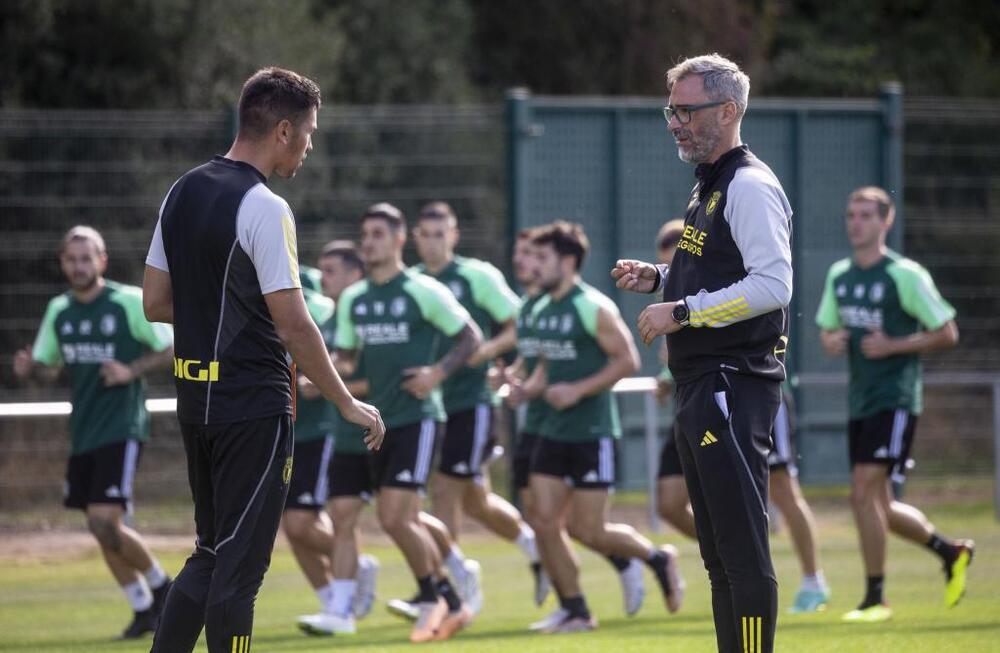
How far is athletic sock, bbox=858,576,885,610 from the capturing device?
9.78 metres

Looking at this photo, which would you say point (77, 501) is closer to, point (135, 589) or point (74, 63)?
point (135, 589)

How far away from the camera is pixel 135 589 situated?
1007cm

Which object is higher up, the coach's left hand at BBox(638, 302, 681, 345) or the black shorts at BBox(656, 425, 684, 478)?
the coach's left hand at BBox(638, 302, 681, 345)

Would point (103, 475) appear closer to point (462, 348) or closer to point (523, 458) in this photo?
point (462, 348)

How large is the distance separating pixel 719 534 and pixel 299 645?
154 inches

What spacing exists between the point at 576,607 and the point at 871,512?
1.93 m

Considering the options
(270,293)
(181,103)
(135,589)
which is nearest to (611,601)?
(135,589)

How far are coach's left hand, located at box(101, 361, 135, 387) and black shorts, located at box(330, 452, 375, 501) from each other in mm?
1451

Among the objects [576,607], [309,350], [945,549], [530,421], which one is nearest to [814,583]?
[945,549]

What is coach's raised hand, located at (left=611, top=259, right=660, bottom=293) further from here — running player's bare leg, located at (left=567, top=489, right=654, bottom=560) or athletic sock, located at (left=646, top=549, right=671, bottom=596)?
athletic sock, located at (left=646, top=549, right=671, bottom=596)

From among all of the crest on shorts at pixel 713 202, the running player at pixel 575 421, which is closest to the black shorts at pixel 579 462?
the running player at pixel 575 421

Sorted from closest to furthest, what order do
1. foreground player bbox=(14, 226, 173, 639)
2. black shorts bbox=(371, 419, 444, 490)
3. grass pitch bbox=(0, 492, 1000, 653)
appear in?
grass pitch bbox=(0, 492, 1000, 653) < black shorts bbox=(371, 419, 444, 490) < foreground player bbox=(14, 226, 173, 639)

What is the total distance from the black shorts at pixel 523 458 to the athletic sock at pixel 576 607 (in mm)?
1291

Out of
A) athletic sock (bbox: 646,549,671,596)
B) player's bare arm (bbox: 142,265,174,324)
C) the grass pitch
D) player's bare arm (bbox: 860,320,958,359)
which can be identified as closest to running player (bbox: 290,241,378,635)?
the grass pitch
